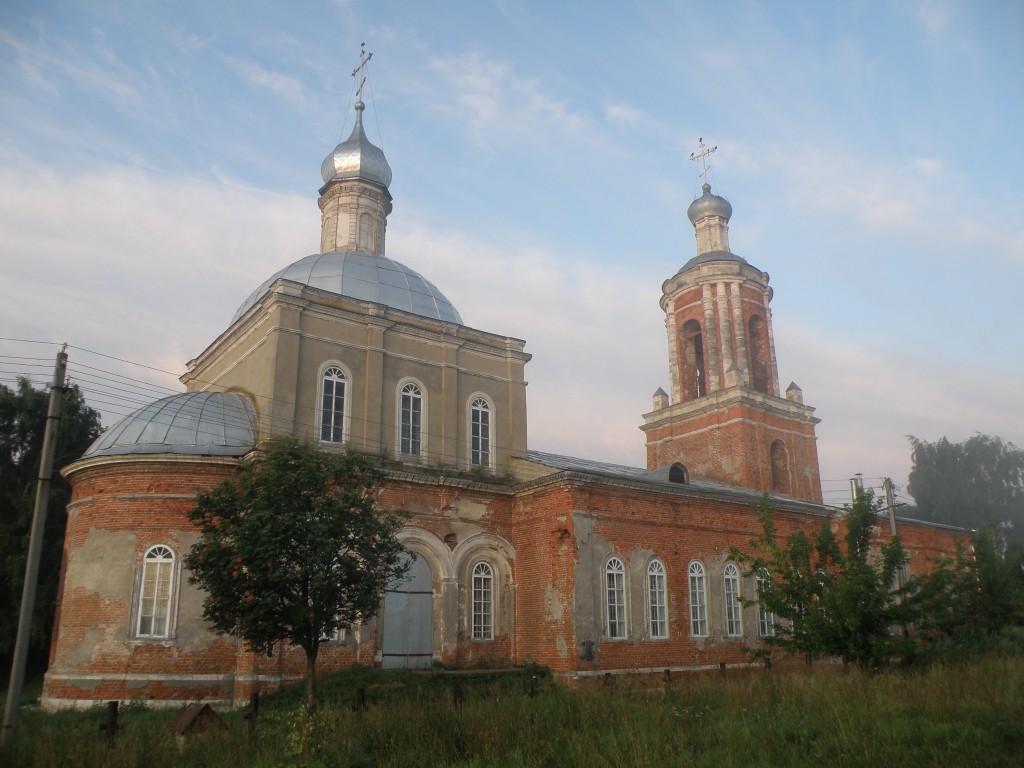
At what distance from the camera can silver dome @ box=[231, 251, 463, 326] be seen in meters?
20.5

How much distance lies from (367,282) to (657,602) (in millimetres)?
10862

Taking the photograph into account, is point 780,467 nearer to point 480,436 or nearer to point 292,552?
point 480,436

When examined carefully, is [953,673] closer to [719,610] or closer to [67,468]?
[719,610]

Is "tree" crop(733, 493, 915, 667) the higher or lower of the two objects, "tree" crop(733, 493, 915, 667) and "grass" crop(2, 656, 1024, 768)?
the higher

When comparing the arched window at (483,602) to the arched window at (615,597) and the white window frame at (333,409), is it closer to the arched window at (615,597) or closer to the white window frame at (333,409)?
the arched window at (615,597)

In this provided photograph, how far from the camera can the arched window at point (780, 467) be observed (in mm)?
27812

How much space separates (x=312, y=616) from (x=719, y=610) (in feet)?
41.2

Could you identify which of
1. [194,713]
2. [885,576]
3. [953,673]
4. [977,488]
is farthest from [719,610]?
[977,488]

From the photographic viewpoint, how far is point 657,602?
63.1ft

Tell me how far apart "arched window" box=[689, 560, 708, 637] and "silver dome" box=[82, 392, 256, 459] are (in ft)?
36.8

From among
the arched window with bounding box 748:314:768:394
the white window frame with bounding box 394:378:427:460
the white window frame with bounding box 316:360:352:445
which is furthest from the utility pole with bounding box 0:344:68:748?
the arched window with bounding box 748:314:768:394

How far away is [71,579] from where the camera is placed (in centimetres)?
1562

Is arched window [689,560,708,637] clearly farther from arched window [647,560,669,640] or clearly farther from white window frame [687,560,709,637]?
arched window [647,560,669,640]

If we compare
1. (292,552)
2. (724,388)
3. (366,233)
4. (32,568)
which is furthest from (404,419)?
(724,388)
